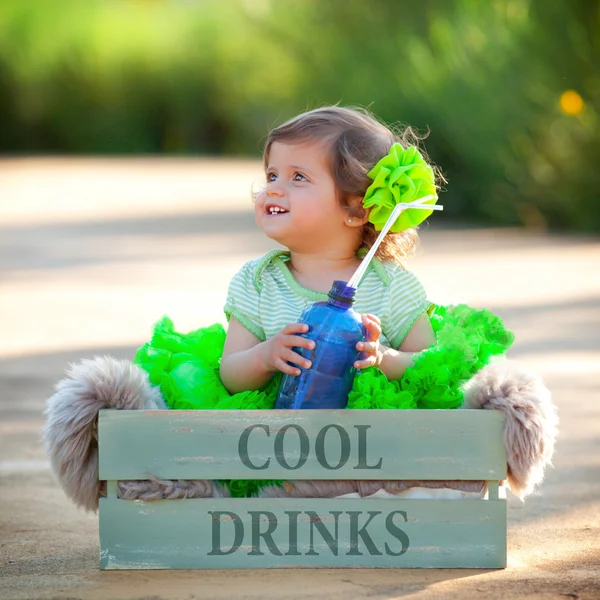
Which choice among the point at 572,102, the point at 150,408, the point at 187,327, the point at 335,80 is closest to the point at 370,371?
the point at 150,408

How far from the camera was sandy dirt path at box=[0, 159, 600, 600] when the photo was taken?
8.95 ft

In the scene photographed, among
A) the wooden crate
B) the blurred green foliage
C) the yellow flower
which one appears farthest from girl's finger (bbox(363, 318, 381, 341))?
the yellow flower

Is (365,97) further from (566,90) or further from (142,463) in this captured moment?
(142,463)

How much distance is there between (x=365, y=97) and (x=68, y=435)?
50.0 feet

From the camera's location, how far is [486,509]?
2.81 metres

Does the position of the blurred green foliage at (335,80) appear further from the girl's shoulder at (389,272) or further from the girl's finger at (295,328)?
the girl's finger at (295,328)

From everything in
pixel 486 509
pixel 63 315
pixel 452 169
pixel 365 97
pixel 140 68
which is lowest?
pixel 486 509

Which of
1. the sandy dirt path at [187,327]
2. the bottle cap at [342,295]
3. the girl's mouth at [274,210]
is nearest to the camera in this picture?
the sandy dirt path at [187,327]

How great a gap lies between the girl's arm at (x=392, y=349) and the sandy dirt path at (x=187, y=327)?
52cm

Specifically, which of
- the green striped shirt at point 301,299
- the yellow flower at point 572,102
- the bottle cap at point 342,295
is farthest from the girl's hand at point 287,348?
the yellow flower at point 572,102

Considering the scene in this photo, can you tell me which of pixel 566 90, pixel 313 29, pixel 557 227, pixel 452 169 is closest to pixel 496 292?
pixel 566 90

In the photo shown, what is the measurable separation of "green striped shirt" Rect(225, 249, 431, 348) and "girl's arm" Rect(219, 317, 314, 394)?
0.13 feet

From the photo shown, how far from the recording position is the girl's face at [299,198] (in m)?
3.12

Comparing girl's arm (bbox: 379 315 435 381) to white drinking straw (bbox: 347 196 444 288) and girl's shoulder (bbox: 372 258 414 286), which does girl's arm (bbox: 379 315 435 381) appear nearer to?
girl's shoulder (bbox: 372 258 414 286)
